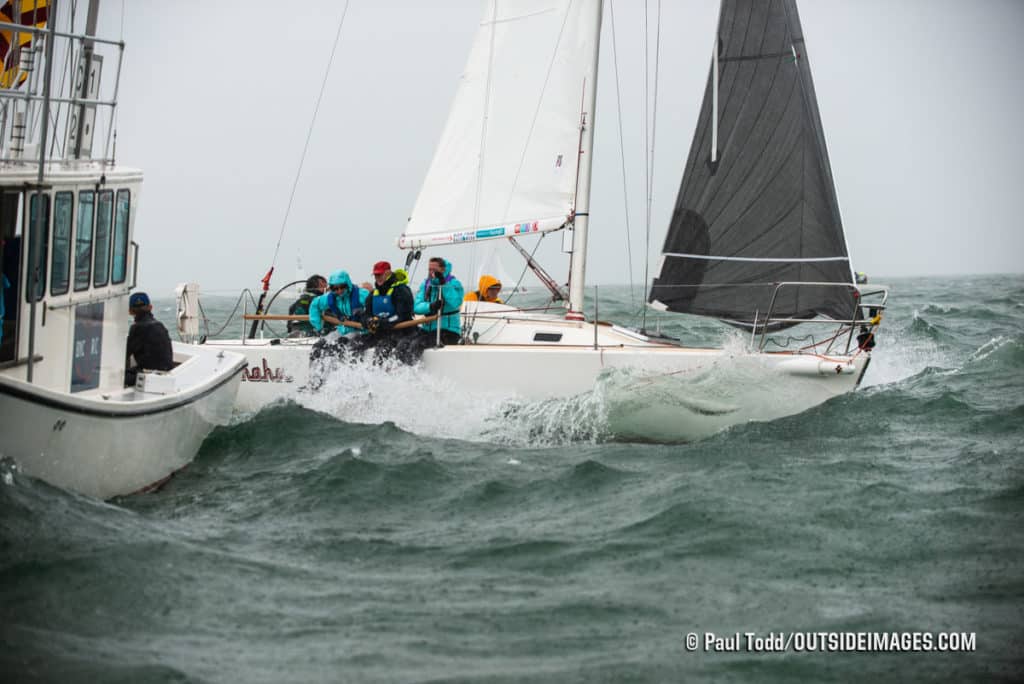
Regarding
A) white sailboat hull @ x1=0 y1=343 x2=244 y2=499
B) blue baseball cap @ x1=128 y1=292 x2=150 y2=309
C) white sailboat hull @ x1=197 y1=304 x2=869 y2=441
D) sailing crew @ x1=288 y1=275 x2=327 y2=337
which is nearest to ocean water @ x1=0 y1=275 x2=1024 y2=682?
white sailboat hull @ x1=0 y1=343 x2=244 y2=499

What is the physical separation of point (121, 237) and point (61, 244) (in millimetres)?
938

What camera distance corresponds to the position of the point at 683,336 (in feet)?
64.5

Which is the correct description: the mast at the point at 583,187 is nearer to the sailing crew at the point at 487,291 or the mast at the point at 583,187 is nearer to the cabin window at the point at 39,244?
the sailing crew at the point at 487,291

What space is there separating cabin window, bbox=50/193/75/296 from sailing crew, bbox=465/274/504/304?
5568mm

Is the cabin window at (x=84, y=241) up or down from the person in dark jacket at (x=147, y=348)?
up

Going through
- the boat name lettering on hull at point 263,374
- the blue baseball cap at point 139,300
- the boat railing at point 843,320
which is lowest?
the boat name lettering on hull at point 263,374

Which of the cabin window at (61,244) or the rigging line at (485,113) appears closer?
the cabin window at (61,244)

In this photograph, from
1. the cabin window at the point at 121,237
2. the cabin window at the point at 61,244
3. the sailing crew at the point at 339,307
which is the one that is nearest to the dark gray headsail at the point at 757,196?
the sailing crew at the point at 339,307

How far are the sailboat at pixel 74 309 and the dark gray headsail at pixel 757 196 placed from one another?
515 cm

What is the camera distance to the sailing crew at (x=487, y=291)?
498 inches

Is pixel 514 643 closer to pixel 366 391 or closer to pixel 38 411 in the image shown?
pixel 38 411

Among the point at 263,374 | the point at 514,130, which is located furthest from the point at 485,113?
the point at 263,374

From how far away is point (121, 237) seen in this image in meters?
8.41

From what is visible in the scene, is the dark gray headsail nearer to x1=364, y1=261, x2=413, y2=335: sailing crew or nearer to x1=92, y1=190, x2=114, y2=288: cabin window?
x1=364, y1=261, x2=413, y2=335: sailing crew
